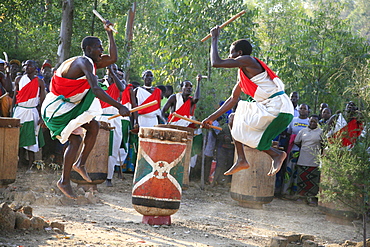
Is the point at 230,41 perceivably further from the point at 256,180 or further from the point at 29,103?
the point at 29,103

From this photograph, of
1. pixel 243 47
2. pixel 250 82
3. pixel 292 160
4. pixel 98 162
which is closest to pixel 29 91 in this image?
pixel 98 162

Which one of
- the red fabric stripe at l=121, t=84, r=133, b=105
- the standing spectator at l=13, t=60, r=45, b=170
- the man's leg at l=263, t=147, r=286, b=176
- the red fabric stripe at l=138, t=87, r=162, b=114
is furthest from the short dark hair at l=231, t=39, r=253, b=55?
the standing spectator at l=13, t=60, r=45, b=170

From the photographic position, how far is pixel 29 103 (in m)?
10.6

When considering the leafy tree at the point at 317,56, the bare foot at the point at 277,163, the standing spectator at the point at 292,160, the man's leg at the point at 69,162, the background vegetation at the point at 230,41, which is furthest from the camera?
the leafy tree at the point at 317,56

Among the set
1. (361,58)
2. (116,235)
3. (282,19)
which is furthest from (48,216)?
(282,19)

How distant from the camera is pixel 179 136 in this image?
22.1 ft

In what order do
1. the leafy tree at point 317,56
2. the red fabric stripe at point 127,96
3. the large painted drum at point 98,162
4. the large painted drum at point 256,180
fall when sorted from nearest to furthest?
1. the large painted drum at point 98,162
2. the large painted drum at point 256,180
3. the red fabric stripe at point 127,96
4. the leafy tree at point 317,56

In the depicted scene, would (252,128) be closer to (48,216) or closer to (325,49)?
(48,216)

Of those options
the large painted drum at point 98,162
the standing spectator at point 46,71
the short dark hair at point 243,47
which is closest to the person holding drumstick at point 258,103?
the short dark hair at point 243,47

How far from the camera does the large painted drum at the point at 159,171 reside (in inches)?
263

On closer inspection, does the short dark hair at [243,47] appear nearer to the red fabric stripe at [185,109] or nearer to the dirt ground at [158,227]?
the dirt ground at [158,227]

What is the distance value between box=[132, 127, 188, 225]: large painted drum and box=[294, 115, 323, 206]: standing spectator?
15.3ft

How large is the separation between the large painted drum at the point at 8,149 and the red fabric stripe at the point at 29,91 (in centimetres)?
223

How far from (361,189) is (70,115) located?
4.14 m
